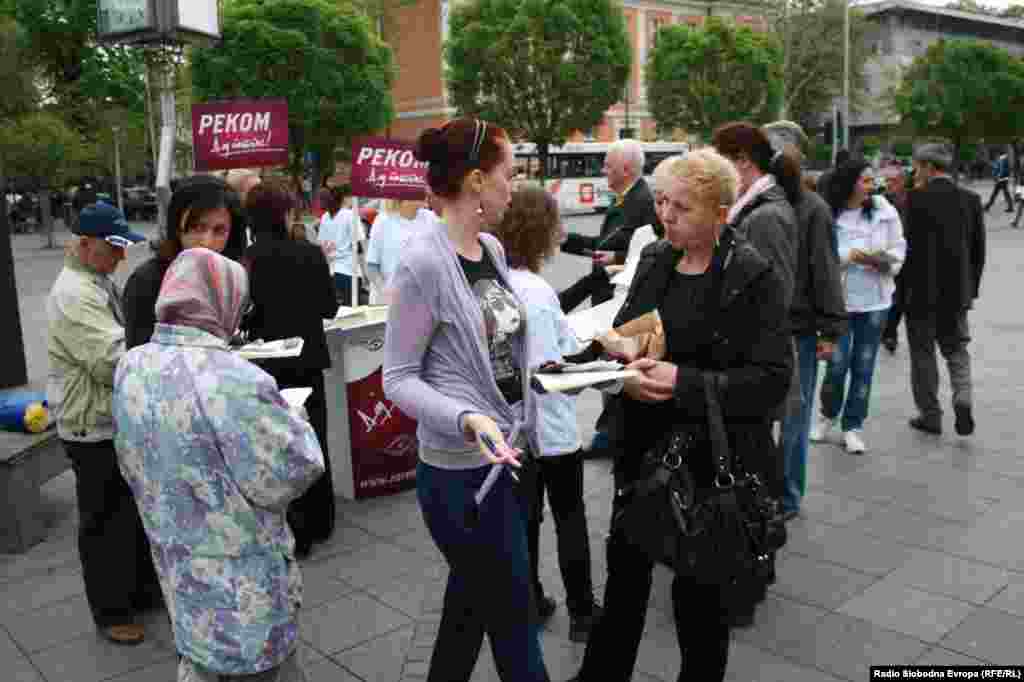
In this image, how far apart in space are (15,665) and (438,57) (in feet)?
185

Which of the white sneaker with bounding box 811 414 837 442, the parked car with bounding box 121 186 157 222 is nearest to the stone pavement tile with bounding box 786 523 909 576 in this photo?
the white sneaker with bounding box 811 414 837 442

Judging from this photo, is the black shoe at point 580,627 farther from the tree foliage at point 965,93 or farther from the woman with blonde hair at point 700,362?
the tree foliage at point 965,93

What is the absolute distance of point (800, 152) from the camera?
16.3 feet

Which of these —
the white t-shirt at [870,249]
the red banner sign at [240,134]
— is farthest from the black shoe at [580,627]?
the red banner sign at [240,134]

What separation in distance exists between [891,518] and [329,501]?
3153mm

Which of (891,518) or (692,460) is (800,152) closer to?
(891,518)

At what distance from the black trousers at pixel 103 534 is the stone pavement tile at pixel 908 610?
A: 10.5ft

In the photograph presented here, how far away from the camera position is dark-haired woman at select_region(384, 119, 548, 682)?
8.63 feet

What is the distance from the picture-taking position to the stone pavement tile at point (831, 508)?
5.18 meters

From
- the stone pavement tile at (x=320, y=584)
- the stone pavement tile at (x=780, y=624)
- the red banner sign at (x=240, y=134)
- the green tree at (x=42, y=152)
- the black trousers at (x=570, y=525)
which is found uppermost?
the green tree at (x=42, y=152)

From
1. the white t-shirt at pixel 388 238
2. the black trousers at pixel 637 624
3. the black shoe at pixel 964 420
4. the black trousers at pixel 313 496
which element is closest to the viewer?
the black trousers at pixel 637 624

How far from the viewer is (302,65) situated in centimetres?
3741

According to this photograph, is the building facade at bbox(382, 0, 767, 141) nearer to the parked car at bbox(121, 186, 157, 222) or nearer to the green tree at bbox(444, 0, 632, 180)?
Answer: the green tree at bbox(444, 0, 632, 180)

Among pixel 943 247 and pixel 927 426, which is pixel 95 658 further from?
pixel 943 247
